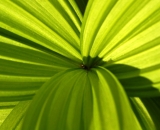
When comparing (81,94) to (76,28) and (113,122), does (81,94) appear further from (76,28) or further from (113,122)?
(76,28)

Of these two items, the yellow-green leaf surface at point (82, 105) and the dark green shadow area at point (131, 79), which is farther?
the dark green shadow area at point (131, 79)

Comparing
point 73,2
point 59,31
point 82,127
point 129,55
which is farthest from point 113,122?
point 73,2

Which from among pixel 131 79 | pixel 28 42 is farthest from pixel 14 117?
pixel 131 79

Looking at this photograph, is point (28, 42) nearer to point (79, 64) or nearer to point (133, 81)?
point (79, 64)

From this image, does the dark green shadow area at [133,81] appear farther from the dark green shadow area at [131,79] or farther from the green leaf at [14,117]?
the green leaf at [14,117]

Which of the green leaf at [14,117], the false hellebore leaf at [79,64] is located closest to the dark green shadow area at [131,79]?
the false hellebore leaf at [79,64]

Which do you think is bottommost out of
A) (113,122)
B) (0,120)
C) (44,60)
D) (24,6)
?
(113,122)

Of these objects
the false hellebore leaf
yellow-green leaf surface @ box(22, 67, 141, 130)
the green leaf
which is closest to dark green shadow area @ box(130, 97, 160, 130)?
the false hellebore leaf

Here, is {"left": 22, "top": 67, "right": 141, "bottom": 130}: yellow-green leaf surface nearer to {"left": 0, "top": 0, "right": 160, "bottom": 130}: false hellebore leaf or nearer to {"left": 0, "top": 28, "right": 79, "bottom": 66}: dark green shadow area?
{"left": 0, "top": 0, "right": 160, "bottom": 130}: false hellebore leaf
